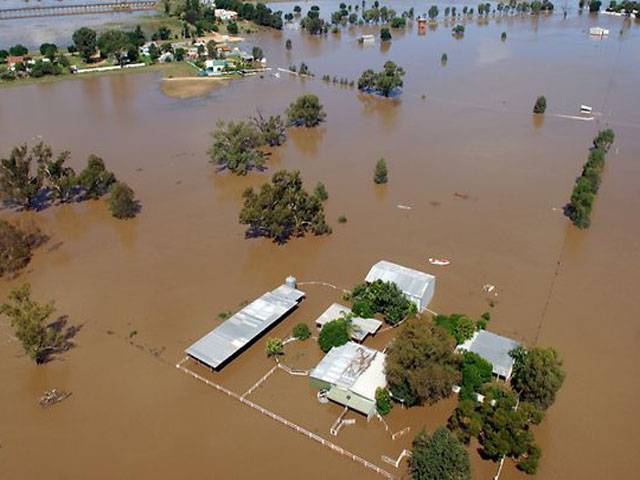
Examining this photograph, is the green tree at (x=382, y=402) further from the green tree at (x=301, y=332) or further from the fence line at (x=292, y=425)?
the green tree at (x=301, y=332)

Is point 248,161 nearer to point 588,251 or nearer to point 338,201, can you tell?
point 338,201

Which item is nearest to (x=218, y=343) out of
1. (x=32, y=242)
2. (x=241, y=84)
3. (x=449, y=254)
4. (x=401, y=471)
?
(x=401, y=471)

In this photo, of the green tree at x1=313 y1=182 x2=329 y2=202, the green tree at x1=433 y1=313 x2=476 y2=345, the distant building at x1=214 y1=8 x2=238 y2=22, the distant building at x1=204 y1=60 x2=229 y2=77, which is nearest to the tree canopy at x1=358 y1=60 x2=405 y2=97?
the distant building at x1=204 y1=60 x2=229 y2=77

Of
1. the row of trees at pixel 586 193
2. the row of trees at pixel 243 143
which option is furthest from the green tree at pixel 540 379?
the row of trees at pixel 243 143

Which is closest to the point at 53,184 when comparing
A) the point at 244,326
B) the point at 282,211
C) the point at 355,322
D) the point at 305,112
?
the point at 282,211

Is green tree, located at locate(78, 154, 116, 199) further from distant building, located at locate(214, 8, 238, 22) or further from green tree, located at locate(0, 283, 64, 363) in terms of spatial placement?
distant building, located at locate(214, 8, 238, 22)

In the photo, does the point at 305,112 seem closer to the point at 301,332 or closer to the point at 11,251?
the point at 11,251

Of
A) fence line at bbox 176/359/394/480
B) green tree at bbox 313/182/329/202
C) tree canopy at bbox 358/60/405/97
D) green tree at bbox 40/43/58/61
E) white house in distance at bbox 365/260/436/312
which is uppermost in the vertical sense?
green tree at bbox 40/43/58/61

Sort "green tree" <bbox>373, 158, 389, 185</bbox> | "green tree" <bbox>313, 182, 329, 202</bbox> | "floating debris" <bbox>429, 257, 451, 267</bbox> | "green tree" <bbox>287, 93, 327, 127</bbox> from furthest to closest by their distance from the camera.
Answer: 1. "green tree" <bbox>287, 93, 327, 127</bbox>
2. "green tree" <bbox>373, 158, 389, 185</bbox>
3. "green tree" <bbox>313, 182, 329, 202</bbox>
4. "floating debris" <bbox>429, 257, 451, 267</bbox>
